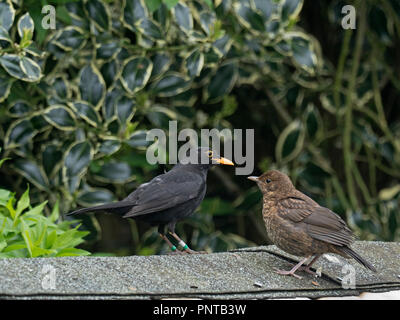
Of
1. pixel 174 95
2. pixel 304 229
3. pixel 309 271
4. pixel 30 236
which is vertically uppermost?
pixel 174 95

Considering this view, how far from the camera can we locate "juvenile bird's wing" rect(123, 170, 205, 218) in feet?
11.4

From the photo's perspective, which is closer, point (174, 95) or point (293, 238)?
point (293, 238)

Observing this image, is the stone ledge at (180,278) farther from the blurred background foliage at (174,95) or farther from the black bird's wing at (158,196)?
the blurred background foliage at (174,95)

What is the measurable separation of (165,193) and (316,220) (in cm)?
84

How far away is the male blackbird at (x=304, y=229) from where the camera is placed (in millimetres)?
3070

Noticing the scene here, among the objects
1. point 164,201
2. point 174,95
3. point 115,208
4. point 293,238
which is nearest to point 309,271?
point 293,238

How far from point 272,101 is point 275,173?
2338 mm

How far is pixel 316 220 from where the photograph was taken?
3.15 m

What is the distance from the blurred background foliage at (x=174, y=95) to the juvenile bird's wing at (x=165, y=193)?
629 mm

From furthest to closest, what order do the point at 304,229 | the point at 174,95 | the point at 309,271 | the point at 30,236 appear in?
the point at 174,95 → the point at 30,236 → the point at 309,271 → the point at 304,229

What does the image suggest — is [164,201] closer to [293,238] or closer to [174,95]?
[293,238]

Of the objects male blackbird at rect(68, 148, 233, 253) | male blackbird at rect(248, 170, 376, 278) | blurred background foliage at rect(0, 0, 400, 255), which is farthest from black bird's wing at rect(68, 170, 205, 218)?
blurred background foliage at rect(0, 0, 400, 255)

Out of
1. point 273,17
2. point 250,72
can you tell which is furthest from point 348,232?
point 250,72

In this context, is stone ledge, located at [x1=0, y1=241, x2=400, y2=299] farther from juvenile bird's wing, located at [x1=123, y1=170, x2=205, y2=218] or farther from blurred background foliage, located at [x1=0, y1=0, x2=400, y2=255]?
blurred background foliage, located at [x1=0, y1=0, x2=400, y2=255]
